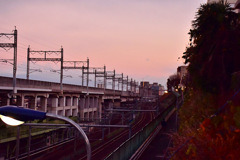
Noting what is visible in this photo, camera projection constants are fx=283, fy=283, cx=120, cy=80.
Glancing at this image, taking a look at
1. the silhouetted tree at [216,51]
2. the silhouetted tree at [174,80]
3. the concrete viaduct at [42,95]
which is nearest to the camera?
the silhouetted tree at [216,51]

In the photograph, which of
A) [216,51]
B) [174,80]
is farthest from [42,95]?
[174,80]

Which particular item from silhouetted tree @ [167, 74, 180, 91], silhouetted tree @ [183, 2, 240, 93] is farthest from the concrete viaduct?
silhouetted tree @ [167, 74, 180, 91]

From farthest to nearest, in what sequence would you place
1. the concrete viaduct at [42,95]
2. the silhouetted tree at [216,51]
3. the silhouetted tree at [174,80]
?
the silhouetted tree at [174,80] < the concrete viaduct at [42,95] < the silhouetted tree at [216,51]

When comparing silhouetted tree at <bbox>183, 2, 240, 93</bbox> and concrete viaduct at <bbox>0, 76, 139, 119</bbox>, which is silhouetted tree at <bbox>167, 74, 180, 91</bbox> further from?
silhouetted tree at <bbox>183, 2, 240, 93</bbox>

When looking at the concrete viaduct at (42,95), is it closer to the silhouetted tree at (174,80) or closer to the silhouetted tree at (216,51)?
the silhouetted tree at (216,51)

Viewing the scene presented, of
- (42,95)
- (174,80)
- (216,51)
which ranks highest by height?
(174,80)

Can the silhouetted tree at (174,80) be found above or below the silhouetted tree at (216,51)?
above

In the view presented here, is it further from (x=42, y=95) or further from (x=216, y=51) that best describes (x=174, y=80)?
(x=216, y=51)

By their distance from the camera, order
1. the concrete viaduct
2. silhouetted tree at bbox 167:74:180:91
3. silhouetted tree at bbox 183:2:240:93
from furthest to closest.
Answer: silhouetted tree at bbox 167:74:180:91
the concrete viaduct
silhouetted tree at bbox 183:2:240:93

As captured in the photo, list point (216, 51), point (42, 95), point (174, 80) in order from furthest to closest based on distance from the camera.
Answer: point (174, 80) < point (42, 95) < point (216, 51)

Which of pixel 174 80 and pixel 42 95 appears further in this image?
pixel 174 80

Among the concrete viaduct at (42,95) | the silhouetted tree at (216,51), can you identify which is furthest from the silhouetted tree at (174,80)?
the silhouetted tree at (216,51)

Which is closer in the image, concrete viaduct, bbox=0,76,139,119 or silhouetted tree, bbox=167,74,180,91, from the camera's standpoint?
concrete viaduct, bbox=0,76,139,119

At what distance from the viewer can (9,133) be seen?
2694 centimetres
